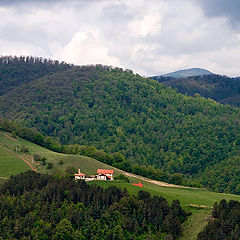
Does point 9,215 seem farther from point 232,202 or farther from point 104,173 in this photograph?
point 232,202

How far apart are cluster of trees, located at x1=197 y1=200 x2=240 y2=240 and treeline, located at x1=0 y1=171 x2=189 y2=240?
7.10 meters

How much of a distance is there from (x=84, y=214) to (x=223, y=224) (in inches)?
986

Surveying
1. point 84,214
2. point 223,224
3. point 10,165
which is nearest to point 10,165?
point 10,165

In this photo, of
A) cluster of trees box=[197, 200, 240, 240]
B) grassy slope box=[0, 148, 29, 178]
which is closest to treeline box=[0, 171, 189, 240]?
cluster of trees box=[197, 200, 240, 240]

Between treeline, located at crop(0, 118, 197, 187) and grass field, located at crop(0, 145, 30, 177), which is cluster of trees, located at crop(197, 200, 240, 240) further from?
grass field, located at crop(0, 145, 30, 177)

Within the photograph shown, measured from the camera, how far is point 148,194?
84250 mm

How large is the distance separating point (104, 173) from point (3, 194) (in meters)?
25.4

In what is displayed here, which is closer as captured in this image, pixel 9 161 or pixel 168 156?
pixel 9 161

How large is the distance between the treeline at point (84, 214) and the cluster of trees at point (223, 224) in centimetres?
710

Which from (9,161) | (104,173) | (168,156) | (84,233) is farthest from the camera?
(168,156)

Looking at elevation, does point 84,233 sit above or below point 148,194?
below

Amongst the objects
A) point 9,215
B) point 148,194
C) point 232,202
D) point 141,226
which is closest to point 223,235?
point 232,202

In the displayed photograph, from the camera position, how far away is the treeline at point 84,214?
72438mm

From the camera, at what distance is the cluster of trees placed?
6412cm
